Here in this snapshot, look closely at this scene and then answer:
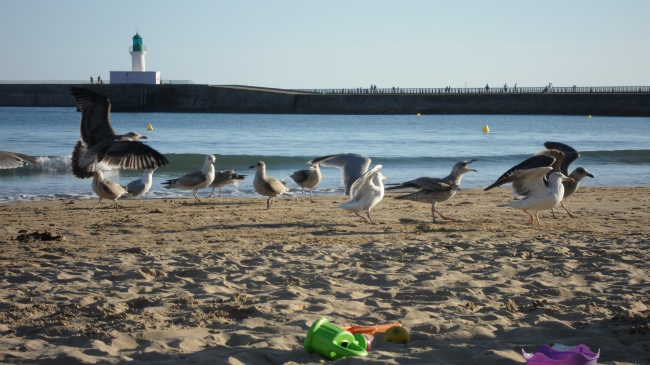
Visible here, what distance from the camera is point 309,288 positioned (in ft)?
18.4

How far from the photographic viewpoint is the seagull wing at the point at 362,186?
354 inches

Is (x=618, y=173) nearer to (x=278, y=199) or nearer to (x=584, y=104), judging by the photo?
(x=278, y=199)

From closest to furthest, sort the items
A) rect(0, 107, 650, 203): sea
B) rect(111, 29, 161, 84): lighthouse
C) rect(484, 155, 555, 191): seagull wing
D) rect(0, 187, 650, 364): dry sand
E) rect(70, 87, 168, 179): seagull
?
rect(0, 187, 650, 364): dry sand
rect(484, 155, 555, 191): seagull wing
rect(70, 87, 168, 179): seagull
rect(0, 107, 650, 203): sea
rect(111, 29, 161, 84): lighthouse

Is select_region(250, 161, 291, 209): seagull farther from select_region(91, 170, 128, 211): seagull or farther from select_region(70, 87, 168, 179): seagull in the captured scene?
select_region(91, 170, 128, 211): seagull

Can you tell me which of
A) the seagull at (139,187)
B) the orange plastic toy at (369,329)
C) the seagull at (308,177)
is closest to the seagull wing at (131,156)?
the seagull at (139,187)

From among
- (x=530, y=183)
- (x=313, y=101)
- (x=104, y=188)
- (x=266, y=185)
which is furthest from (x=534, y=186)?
(x=313, y=101)

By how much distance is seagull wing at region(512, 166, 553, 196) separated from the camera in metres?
8.99

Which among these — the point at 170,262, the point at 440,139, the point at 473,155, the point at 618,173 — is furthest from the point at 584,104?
the point at 170,262

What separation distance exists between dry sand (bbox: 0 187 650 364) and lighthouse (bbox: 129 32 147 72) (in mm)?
72265

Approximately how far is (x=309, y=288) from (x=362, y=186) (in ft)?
12.3

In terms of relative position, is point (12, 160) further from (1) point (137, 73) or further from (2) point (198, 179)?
(1) point (137, 73)

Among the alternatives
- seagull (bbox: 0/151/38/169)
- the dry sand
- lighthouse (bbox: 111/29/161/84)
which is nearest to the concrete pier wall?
lighthouse (bbox: 111/29/161/84)

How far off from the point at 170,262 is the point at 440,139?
28.8 meters

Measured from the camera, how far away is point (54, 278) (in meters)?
5.86
